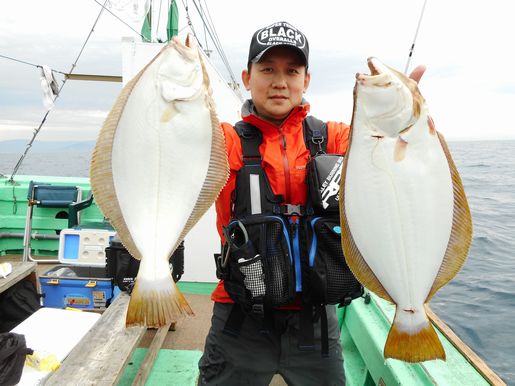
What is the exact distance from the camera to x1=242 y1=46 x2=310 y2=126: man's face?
197cm

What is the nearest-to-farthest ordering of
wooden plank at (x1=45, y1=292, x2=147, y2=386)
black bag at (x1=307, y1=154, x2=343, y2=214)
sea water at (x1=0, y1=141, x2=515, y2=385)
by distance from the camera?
1. black bag at (x1=307, y1=154, x2=343, y2=214)
2. wooden plank at (x1=45, y1=292, x2=147, y2=386)
3. sea water at (x1=0, y1=141, x2=515, y2=385)

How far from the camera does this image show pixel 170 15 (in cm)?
420

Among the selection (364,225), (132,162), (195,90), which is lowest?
(364,225)

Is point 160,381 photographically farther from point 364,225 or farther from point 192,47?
point 192,47

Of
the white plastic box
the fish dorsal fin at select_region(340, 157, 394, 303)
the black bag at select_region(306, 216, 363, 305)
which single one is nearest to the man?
the black bag at select_region(306, 216, 363, 305)

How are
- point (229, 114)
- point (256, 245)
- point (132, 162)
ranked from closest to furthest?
point (132, 162)
point (256, 245)
point (229, 114)

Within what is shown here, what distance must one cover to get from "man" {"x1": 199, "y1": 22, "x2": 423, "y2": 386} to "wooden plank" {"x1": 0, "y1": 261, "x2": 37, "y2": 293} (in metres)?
2.32

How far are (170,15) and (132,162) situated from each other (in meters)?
3.29

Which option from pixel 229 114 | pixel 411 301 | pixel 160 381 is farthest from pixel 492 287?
pixel 411 301

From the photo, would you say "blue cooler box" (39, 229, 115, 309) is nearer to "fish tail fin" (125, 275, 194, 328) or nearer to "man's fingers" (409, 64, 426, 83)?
"fish tail fin" (125, 275, 194, 328)

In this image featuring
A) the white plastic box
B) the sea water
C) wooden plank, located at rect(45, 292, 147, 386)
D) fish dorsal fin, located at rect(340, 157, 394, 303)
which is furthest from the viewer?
the sea water

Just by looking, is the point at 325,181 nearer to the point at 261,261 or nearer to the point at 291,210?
the point at 291,210

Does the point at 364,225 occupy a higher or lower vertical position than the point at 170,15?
lower

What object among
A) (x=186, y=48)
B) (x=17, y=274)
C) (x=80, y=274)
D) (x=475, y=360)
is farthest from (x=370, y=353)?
(x=80, y=274)
